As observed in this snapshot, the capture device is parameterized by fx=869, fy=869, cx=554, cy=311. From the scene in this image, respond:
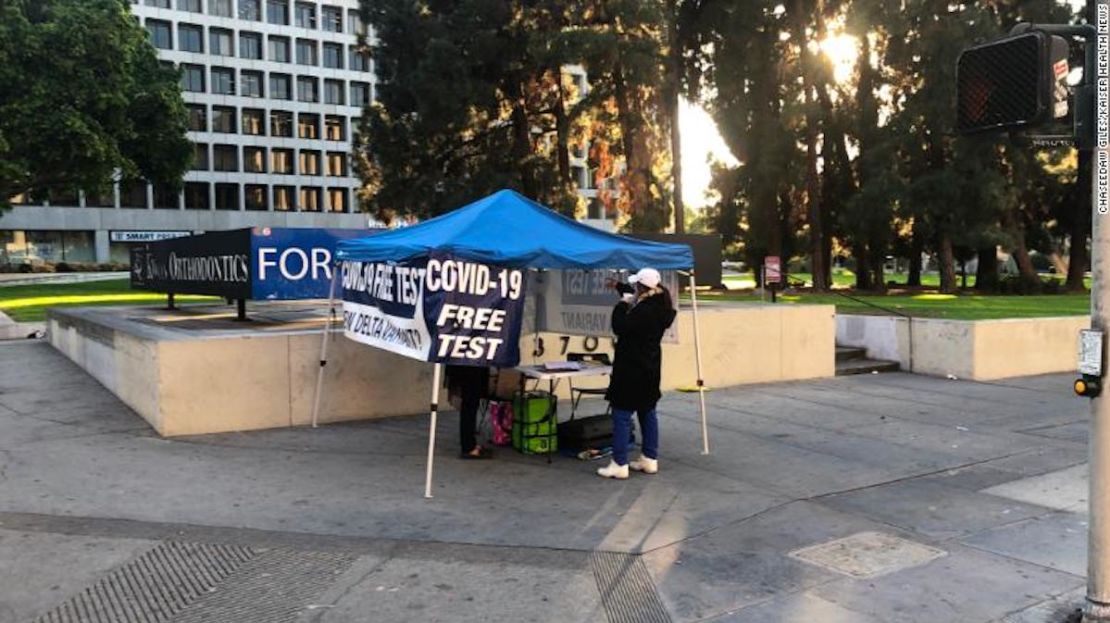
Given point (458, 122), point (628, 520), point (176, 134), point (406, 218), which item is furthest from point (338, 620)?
point (176, 134)

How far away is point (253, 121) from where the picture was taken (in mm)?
76250

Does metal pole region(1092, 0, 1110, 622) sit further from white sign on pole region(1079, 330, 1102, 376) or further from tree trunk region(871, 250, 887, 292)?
tree trunk region(871, 250, 887, 292)

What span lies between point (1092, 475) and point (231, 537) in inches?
208

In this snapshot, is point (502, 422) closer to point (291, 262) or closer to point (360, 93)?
point (291, 262)

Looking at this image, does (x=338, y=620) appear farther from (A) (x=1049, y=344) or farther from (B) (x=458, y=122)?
(B) (x=458, y=122)

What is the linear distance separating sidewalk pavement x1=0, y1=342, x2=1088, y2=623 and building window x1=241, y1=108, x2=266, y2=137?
71.1 metres

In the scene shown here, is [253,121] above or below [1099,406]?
above

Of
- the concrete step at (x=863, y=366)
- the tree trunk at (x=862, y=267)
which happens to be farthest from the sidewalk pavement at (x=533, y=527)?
the tree trunk at (x=862, y=267)

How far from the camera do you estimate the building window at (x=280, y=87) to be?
76.8 meters

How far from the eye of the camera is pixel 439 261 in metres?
7.16

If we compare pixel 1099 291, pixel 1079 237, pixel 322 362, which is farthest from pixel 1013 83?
pixel 1079 237

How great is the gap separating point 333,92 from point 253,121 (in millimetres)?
7915

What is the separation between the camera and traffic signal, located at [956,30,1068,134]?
14.4ft

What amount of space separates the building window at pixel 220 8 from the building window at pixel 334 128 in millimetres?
11760
